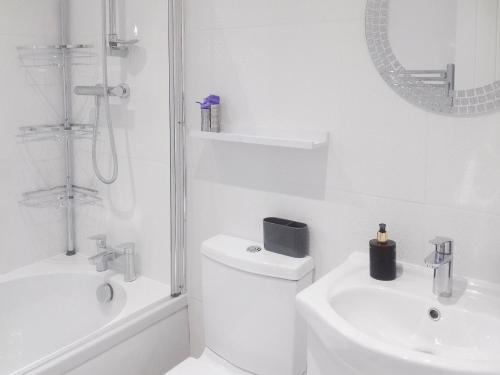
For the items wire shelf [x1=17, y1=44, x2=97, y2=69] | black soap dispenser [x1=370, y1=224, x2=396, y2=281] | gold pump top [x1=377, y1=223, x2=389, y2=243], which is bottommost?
black soap dispenser [x1=370, y1=224, x2=396, y2=281]

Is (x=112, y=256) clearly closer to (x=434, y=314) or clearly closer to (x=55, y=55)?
(x=55, y=55)

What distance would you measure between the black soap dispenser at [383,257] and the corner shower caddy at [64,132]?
4.10ft

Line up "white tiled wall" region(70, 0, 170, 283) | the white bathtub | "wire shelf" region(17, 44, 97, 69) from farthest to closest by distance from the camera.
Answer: "wire shelf" region(17, 44, 97, 69) < "white tiled wall" region(70, 0, 170, 283) < the white bathtub

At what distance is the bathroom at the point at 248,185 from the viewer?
4.25ft

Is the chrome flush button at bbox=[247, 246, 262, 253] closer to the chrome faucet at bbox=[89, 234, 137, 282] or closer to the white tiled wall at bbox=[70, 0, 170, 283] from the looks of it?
the white tiled wall at bbox=[70, 0, 170, 283]

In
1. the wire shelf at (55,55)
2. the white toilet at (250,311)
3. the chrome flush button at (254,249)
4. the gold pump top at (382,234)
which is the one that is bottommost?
the white toilet at (250,311)

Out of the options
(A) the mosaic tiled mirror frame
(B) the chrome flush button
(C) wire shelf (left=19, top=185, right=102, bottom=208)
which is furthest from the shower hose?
(A) the mosaic tiled mirror frame

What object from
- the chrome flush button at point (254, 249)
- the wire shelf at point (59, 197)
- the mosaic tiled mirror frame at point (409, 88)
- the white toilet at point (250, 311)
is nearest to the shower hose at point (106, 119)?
the wire shelf at point (59, 197)

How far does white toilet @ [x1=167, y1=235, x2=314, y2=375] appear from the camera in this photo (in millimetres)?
1534

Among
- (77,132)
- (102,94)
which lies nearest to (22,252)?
(77,132)

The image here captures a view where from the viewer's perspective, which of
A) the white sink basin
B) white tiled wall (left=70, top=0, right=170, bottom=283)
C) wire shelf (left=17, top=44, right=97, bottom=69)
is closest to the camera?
the white sink basin

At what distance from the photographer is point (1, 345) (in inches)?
76.9

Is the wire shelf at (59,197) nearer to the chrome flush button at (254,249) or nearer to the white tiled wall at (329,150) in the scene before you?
the white tiled wall at (329,150)

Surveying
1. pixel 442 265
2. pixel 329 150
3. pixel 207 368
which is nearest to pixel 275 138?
pixel 329 150
